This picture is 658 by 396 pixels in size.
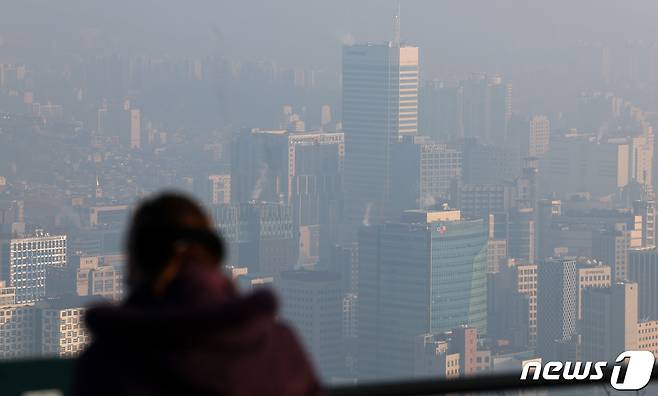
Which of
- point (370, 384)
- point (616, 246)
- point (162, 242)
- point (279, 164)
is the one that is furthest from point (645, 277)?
point (162, 242)

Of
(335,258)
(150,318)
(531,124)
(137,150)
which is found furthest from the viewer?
(531,124)

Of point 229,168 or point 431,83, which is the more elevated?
point 431,83

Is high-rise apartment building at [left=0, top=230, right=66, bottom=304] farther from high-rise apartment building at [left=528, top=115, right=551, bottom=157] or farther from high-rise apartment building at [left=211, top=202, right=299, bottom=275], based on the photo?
high-rise apartment building at [left=528, top=115, right=551, bottom=157]

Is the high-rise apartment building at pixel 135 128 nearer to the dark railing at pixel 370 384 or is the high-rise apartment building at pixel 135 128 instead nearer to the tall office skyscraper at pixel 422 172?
the tall office skyscraper at pixel 422 172

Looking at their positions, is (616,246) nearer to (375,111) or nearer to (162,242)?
(375,111)

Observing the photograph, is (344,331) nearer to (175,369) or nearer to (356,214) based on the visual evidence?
(356,214)

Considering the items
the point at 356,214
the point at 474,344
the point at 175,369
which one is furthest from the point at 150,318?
the point at 356,214

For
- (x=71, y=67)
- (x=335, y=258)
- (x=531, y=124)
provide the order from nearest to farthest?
(x=335, y=258)
(x=71, y=67)
(x=531, y=124)
